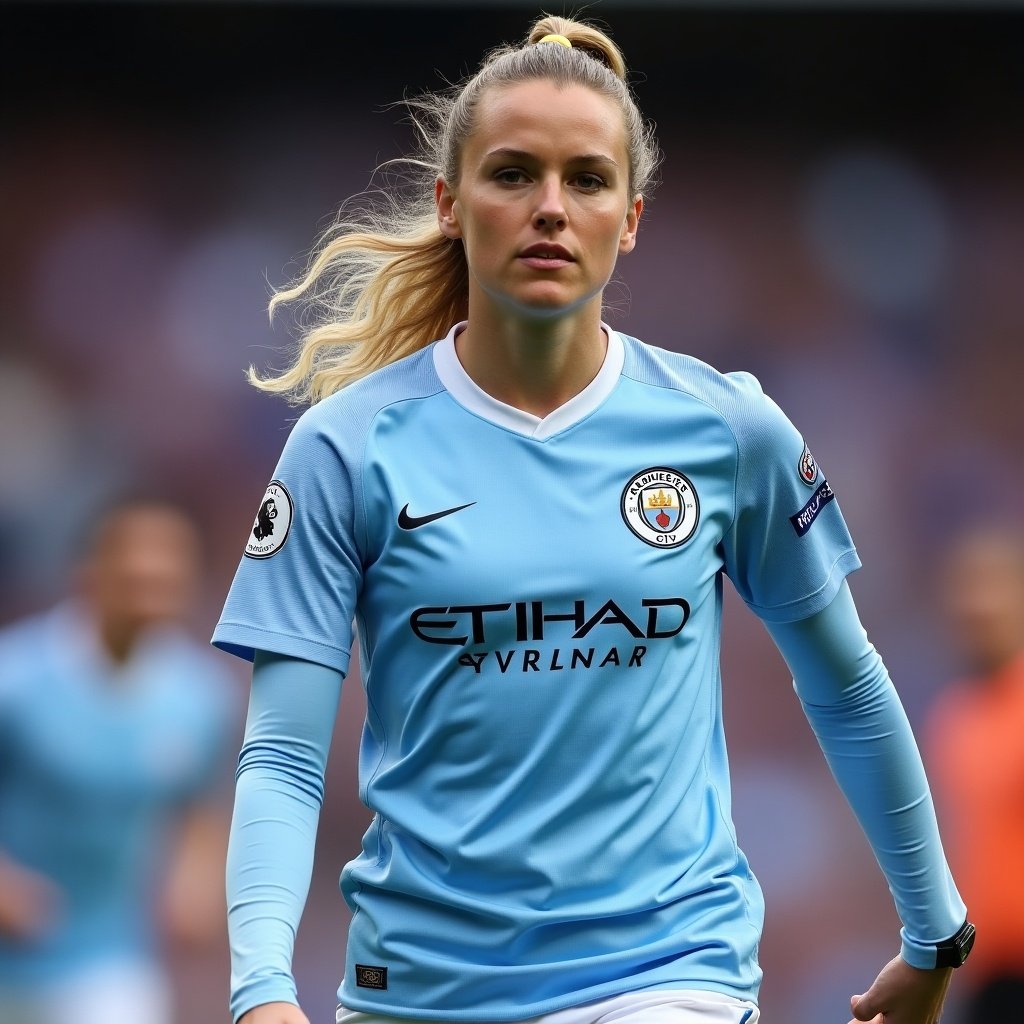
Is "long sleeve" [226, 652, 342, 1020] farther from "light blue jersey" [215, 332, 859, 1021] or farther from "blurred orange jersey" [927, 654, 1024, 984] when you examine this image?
"blurred orange jersey" [927, 654, 1024, 984]

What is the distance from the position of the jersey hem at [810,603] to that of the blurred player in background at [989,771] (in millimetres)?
3656

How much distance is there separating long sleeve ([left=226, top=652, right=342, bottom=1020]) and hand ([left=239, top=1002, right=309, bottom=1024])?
0.01 metres

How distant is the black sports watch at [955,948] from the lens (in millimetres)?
3346

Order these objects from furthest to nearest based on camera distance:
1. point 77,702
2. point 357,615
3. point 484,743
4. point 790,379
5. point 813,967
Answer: point 790,379
point 813,967
point 77,702
point 357,615
point 484,743

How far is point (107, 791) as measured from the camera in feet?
20.7

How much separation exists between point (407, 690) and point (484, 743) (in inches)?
6.5

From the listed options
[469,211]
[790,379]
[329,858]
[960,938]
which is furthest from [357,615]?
[790,379]

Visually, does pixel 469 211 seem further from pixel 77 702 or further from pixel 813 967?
pixel 813 967

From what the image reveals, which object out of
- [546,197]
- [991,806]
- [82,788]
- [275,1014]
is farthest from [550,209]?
[991,806]

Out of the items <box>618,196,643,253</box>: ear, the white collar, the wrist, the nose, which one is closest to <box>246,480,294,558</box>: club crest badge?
the white collar

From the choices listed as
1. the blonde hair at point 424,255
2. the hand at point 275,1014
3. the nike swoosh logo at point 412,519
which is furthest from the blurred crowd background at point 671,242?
the hand at point 275,1014

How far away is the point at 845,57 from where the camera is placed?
37.2ft

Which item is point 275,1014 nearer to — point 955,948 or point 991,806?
point 955,948

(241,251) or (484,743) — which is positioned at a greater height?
(241,251)
